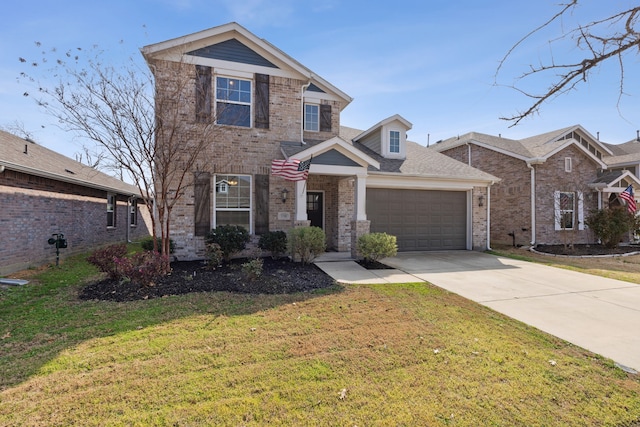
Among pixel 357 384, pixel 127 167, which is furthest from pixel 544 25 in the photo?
pixel 127 167

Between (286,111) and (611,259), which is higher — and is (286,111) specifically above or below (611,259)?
above

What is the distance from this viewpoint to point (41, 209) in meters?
9.44

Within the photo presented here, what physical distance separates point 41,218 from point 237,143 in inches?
250

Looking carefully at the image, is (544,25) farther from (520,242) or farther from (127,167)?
(520,242)

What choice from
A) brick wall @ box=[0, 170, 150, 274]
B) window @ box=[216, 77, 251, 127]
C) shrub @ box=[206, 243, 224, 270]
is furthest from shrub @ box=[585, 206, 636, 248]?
brick wall @ box=[0, 170, 150, 274]

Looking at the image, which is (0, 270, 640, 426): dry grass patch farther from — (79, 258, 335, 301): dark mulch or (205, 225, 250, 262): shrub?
(205, 225, 250, 262): shrub

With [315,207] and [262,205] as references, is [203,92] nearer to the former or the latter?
[262,205]

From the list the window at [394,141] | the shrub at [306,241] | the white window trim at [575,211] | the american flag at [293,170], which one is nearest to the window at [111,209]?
the american flag at [293,170]

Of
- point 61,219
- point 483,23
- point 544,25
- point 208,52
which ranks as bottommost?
point 61,219

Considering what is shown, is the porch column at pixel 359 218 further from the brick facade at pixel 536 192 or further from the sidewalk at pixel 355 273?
the brick facade at pixel 536 192

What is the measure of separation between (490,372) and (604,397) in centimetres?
96

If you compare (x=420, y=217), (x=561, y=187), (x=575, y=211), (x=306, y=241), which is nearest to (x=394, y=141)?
(x=420, y=217)

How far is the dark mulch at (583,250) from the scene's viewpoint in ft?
44.3

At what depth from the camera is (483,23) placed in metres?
4.27
